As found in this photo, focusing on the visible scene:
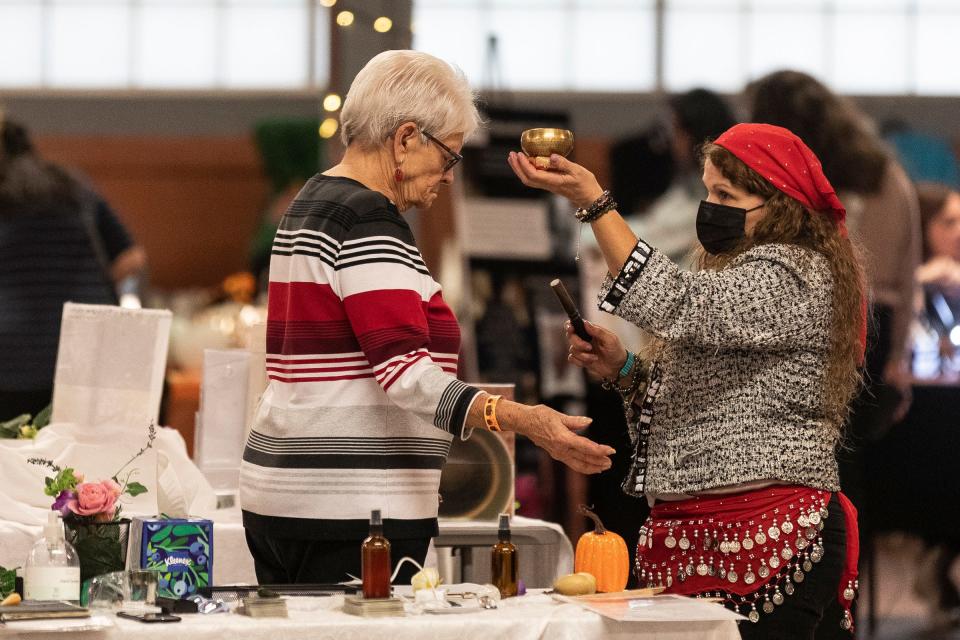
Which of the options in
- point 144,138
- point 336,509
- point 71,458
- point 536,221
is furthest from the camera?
point 144,138

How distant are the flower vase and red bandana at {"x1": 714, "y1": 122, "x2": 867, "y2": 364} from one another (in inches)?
44.7

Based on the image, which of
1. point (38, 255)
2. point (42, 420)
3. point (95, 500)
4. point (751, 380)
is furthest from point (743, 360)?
point (38, 255)

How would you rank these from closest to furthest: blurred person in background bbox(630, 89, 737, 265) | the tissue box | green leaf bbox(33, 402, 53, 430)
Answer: the tissue box, green leaf bbox(33, 402, 53, 430), blurred person in background bbox(630, 89, 737, 265)

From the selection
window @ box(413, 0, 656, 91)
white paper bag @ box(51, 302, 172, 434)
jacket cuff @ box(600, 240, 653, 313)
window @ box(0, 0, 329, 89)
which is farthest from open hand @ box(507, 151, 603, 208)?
window @ box(0, 0, 329, 89)

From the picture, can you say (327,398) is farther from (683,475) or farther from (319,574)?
(683,475)

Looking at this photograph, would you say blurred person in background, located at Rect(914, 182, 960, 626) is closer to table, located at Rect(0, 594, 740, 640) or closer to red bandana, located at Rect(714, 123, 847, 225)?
red bandana, located at Rect(714, 123, 847, 225)

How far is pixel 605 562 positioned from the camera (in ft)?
7.47

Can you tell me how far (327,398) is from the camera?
221 centimetres

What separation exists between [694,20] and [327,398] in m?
8.45

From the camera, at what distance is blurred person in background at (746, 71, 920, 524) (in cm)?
395

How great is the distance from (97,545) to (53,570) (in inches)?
5.3

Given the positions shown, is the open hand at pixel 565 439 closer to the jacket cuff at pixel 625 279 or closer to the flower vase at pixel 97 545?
the jacket cuff at pixel 625 279

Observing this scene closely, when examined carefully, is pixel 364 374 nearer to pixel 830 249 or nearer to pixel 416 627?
pixel 416 627

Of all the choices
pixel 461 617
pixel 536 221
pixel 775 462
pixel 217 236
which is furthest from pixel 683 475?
pixel 217 236
